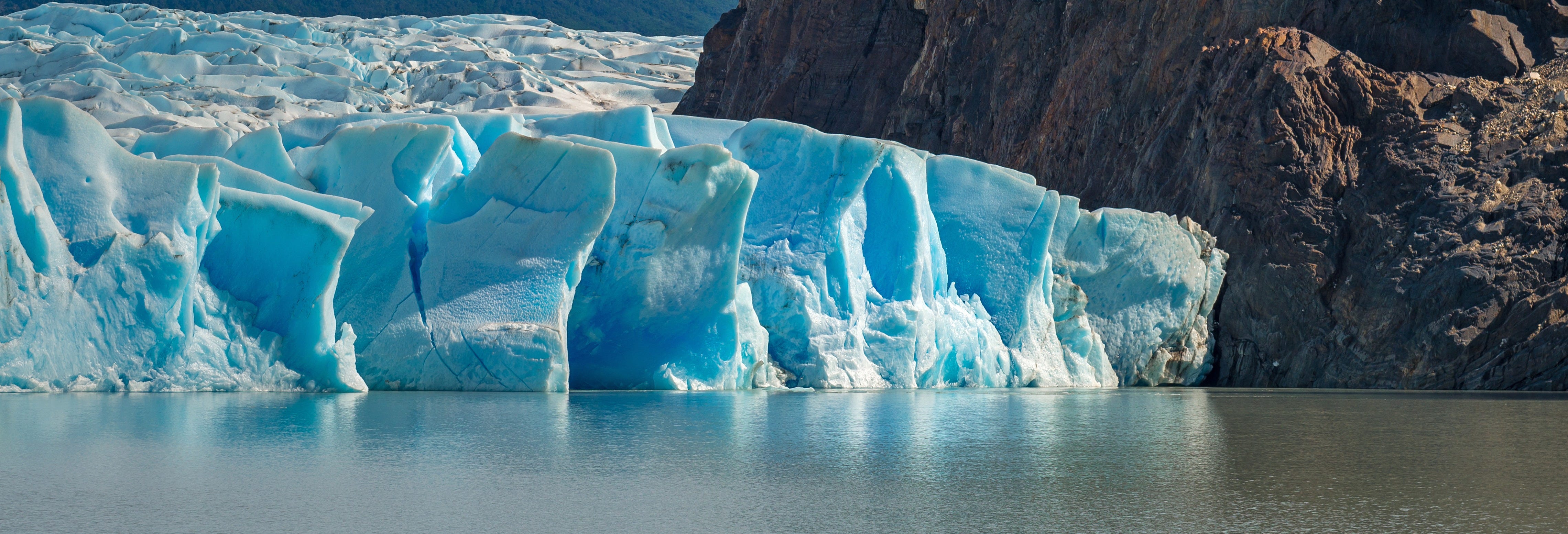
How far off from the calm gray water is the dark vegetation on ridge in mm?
74722

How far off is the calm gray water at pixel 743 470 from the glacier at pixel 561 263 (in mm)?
1213

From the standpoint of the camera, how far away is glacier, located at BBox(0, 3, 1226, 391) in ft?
33.3

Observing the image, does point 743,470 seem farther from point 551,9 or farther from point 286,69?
point 551,9

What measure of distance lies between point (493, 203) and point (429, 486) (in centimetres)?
711

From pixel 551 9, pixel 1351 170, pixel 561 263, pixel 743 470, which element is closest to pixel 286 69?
pixel 1351 170

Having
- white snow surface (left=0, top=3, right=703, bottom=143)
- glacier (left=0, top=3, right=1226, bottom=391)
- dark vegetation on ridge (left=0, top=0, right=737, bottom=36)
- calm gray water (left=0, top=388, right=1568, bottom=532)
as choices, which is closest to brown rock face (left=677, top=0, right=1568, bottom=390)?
glacier (left=0, top=3, right=1226, bottom=391)

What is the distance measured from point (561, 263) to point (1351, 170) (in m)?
12.2

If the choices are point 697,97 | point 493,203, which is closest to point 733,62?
point 697,97

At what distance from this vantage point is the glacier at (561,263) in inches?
400

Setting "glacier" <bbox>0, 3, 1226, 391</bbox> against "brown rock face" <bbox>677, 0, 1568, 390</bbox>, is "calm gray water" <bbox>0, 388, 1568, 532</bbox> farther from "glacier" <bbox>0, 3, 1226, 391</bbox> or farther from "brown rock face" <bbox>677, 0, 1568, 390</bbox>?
"brown rock face" <bbox>677, 0, 1568, 390</bbox>

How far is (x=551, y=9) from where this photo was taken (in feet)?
306

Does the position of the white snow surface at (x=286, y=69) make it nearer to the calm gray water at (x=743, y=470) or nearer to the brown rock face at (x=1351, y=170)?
the brown rock face at (x=1351, y=170)

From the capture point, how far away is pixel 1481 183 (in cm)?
1762

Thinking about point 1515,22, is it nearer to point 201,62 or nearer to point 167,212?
point 167,212
